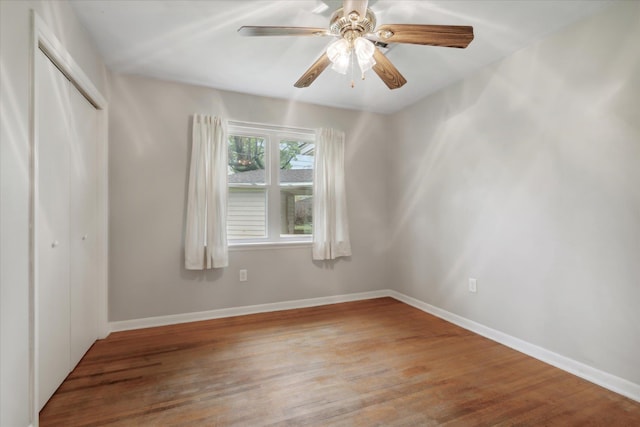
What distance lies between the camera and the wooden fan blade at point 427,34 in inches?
60.1

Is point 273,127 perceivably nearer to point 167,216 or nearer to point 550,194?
point 167,216

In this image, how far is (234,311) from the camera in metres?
3.24

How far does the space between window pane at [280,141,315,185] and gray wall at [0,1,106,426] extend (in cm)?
236

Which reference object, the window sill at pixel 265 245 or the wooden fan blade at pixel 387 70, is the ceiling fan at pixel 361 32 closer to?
the wooden fan blade at pixel 387 70

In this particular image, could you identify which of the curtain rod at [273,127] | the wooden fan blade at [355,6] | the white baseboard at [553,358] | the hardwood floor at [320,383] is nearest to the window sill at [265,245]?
the hardwood floor at [320,383]

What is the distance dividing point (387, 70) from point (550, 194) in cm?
156

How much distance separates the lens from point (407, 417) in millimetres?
1625

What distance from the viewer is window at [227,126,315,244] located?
11.1 ft

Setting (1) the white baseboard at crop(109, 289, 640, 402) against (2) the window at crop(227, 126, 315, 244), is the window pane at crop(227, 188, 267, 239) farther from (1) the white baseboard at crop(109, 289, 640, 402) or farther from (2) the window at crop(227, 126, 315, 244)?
(1) the white baseboard at crop(109, 289, 640, 402)

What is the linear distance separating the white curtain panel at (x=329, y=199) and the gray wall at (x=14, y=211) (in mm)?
2557

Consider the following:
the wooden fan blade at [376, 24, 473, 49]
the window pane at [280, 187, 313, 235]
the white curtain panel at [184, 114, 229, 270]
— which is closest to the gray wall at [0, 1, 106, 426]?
the white curtain panel at [184, 114, 229, 270]

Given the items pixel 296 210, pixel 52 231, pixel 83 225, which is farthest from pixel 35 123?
pixel 296 210

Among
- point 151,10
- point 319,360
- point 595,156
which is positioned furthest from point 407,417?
point 151,10

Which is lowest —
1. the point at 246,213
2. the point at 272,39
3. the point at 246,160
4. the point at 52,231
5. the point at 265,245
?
the point at 265,245
